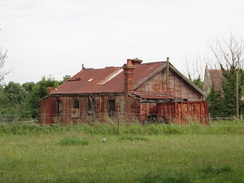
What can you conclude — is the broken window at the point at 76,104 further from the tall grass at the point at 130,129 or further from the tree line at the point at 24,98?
the tall grass at the point at 130,129

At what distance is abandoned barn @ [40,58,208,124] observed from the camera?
30453 mm

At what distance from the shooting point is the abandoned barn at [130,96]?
30453 millimetres

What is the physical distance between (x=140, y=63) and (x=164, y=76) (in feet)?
14.2

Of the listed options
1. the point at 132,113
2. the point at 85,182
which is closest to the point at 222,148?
the point at 85,182

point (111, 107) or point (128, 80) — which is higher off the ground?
point (128, 80)

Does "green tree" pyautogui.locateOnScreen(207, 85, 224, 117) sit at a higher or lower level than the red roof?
lower

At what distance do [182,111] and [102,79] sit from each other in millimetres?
10757

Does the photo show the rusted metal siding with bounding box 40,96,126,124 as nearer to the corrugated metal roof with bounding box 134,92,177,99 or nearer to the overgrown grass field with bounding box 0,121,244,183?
the corrugated metal roof with bounding box 134,92,177,99

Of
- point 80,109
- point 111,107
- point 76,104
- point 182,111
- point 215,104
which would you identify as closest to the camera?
point 182,111

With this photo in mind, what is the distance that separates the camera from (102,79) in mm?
38344

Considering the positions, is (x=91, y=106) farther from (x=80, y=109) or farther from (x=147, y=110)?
(x=147, y=110)

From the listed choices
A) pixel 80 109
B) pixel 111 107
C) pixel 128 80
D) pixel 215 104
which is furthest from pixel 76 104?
pixel 215 104

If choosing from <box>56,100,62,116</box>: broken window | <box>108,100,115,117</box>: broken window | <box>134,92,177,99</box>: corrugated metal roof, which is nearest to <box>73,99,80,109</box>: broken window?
<box>56,100,62,116</box>: broken window

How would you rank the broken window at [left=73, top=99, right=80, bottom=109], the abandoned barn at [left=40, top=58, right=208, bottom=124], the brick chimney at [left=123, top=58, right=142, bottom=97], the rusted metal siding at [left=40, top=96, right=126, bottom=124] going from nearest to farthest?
1. the abandoned barn at [left=40, top=58, right=208, bottom=124]
2. the brick chimney at [left=123, top=58, right=142, bottom=97]
3. the rusted metal siding at [left=40, top=96, right=126, bottom=124]
4. the broken window at [left=73, top=99, right=80, bottom=109]
